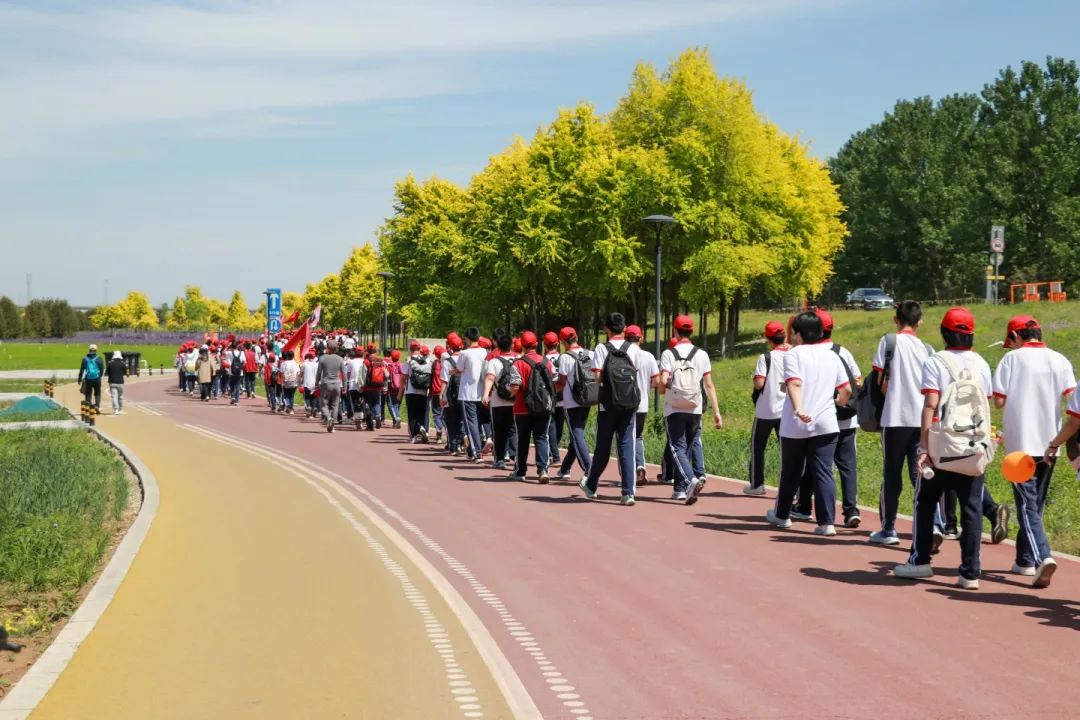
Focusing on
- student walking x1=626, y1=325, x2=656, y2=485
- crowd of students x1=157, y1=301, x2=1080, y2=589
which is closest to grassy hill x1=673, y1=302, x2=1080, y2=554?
crowd of students x1=157, y1=301, x2=1080, y2=589

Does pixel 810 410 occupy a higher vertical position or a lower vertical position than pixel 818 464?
higher

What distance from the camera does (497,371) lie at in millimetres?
15609

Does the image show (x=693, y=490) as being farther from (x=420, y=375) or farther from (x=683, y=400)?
(x=420, y=375)

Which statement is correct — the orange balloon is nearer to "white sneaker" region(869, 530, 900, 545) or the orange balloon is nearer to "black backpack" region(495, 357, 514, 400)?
"white sneaker" region(869, 530, 900, 545)

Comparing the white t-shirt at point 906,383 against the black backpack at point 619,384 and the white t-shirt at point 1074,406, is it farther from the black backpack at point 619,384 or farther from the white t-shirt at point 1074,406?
the black backpack at point 619,384

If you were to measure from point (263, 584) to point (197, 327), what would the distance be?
180 metres

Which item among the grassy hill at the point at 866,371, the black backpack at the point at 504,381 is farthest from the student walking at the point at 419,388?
the black backpack at the point at 504,381

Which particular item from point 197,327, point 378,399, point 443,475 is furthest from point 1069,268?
point 197,327

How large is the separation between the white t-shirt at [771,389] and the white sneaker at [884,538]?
2600mm

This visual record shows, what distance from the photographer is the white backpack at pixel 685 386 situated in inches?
502

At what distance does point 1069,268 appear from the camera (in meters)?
68.2

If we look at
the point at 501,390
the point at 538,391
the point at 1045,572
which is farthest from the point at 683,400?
the point at 1045,572

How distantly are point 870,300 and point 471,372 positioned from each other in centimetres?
5914

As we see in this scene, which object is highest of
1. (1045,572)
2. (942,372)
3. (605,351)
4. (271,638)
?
(605,351)
